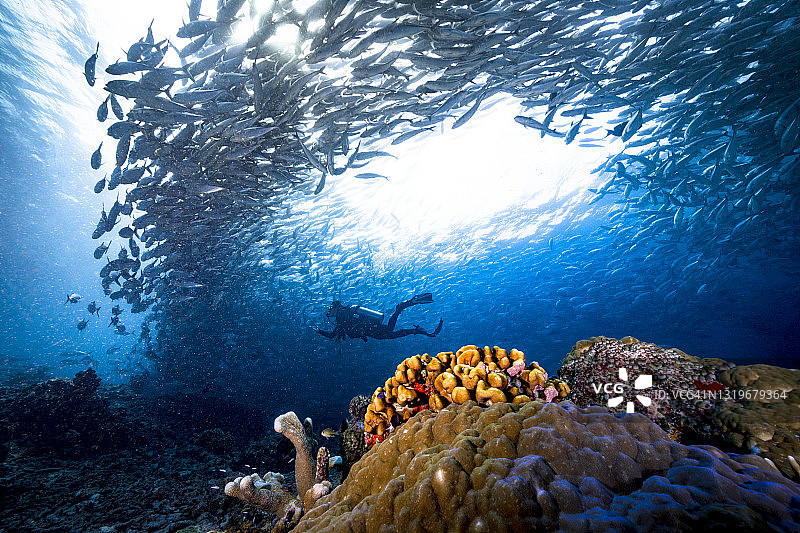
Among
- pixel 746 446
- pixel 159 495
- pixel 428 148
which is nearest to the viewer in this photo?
pixel 746 446

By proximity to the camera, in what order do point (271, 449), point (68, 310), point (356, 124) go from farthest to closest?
1. point (68, 310)
2. point (271, 449)
3. point (356, 124)

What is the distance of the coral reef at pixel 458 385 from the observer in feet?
10.1

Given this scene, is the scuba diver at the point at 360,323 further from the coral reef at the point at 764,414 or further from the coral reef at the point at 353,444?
the coral reef at the point at 764,414

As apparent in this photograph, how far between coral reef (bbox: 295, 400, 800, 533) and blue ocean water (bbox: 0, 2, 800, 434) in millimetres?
5712

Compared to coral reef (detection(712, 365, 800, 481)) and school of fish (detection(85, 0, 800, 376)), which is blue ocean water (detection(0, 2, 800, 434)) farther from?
coral reef (detection(712, 365, 800, 481))

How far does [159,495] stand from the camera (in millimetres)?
5328

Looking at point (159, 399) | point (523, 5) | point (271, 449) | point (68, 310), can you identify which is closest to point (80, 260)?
point (68, 310)

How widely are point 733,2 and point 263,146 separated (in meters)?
11.6

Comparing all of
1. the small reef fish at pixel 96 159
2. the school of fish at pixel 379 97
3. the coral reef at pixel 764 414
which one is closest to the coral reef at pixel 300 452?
the school of fish at pixel 379 97

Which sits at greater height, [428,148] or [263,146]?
[428,148]

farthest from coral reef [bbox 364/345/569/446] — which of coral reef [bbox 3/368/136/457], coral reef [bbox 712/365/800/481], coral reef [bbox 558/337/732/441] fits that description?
coral reef [bbox 3/368/136/457]

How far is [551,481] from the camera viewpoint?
181cm

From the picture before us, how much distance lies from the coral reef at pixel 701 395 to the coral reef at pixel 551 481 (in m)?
1.20

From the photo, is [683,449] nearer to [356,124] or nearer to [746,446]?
A: [746,446]
